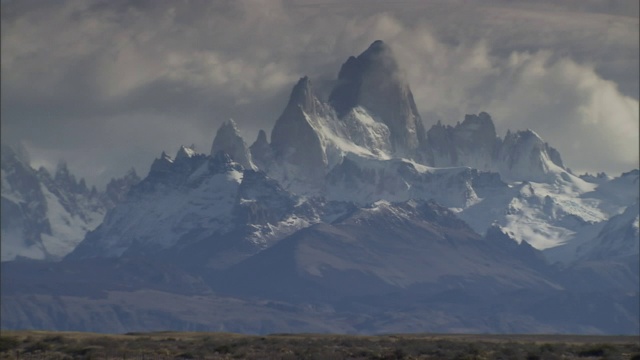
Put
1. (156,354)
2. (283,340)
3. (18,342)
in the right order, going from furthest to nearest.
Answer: (283,340) < (18,342) < (156,354)

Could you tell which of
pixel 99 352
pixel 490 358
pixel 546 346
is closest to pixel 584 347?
pixel 546 346

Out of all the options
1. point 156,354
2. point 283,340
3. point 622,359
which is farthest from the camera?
point 283,340

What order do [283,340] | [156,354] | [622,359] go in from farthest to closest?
1. [283,340]
2. [156,354]
3. [622,359]

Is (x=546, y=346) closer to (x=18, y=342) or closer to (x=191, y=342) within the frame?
(x=191, y=342)

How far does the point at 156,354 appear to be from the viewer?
495 ft

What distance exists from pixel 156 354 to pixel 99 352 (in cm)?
589

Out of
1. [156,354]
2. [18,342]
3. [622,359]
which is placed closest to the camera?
[622,359]

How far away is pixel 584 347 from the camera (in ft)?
540

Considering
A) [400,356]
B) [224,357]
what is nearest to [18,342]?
[224,357]

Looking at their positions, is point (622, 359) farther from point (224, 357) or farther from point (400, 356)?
point (224, 357)

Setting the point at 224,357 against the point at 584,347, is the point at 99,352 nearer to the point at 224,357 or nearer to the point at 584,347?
the point at 224,357

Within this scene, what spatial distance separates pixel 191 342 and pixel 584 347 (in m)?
42.9

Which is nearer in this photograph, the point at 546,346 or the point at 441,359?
the point at 441,359

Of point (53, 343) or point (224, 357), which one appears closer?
point (224, 357)
